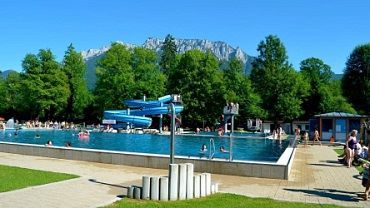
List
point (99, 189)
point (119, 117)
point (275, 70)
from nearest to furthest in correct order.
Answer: point (99, 189)
point (119, 117)
point (275, 70)

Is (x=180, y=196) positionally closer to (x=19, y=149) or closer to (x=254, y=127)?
(x=19, y=149)

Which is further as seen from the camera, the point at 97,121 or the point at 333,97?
the point at 97,121

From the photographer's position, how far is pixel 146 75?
211ft

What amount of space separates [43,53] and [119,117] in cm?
2593

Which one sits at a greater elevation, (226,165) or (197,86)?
(197,86)

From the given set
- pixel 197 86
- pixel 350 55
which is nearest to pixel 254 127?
pixel 197 86

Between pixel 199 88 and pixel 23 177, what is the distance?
48.8 meters

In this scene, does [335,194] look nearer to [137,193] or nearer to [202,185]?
[202,185]

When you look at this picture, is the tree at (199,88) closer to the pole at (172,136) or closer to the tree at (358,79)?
the tree at (358,79)

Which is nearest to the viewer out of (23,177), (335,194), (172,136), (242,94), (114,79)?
(172,136)

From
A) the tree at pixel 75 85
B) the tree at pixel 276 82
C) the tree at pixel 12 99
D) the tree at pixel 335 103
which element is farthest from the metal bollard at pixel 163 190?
the tree at pixel 12 99

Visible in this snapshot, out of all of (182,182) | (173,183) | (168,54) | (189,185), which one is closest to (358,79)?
(168,54)

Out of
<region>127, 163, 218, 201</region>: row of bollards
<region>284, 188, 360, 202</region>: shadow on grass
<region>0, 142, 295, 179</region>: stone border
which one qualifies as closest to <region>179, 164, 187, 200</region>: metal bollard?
<region>127, 163, 218, 201</region>: row of bollards

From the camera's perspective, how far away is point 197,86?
59.9 metres
